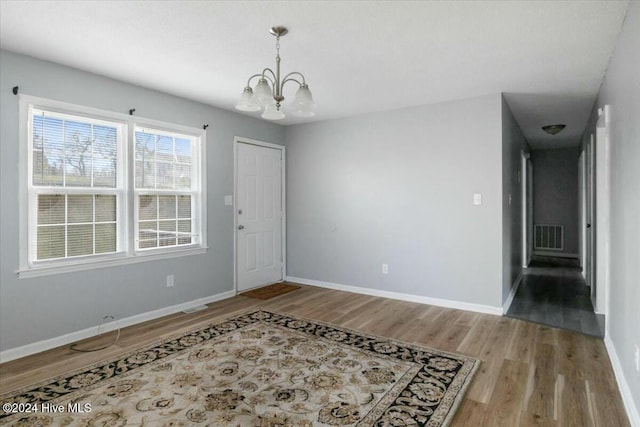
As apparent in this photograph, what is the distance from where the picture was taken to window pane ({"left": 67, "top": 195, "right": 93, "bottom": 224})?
10.3 feet

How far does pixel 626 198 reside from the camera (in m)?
2.18

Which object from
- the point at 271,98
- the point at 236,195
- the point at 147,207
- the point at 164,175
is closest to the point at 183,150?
the point at 164,175

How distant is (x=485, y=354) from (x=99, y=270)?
137 inches

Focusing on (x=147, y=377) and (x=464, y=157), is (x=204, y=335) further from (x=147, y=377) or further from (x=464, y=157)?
(x=464, y=157)

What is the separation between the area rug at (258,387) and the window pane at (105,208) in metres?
1.35

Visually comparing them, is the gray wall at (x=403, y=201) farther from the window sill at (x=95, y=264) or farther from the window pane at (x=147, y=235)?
the window pane at (x=147, y=235)

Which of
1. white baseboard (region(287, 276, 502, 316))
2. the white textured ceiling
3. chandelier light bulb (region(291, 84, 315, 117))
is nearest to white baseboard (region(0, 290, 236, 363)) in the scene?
white baseboard (region(287, 276, 502, 316))

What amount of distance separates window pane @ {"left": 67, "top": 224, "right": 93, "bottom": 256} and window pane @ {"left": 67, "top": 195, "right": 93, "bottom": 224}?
0.06 m

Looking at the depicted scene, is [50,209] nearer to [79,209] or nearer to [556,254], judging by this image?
[79,209]

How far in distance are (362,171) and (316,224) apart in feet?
3.52

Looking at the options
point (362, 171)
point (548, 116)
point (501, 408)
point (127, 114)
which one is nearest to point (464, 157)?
point (362, 171)

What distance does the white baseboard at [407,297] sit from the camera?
12.8ft

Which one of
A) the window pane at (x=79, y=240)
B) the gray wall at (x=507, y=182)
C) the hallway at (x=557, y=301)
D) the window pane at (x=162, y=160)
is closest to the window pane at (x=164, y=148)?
the window pane at (x=162, y=160)

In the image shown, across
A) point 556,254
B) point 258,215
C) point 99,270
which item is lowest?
point 556,254
